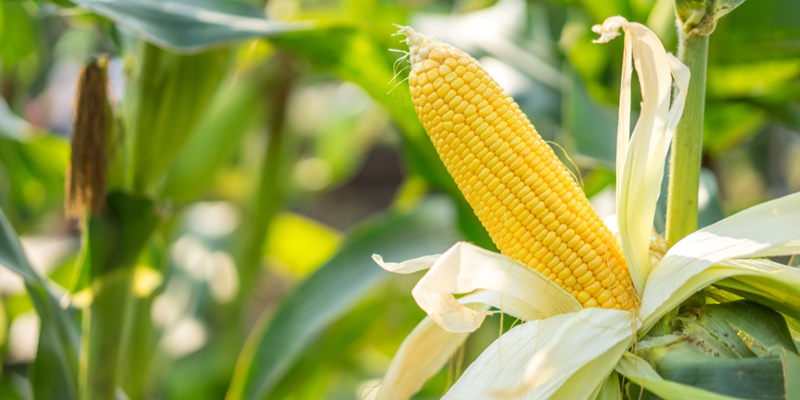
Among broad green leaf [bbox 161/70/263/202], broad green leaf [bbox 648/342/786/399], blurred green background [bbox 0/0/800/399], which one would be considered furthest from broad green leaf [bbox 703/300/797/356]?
broad green leaf [bbox 161/70/263/202]

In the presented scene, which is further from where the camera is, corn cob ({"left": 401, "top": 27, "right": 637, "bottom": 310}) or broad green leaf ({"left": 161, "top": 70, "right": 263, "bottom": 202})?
broad green leaf ({"left": 161, "top": 70, "right": 263, "bottom": 202})

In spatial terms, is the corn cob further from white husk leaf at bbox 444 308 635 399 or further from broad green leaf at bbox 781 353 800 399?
broad green leaf at bbox 781 353 800 399

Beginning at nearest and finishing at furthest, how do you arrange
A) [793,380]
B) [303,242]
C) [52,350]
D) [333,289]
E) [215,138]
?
[793,380], [52,350], [333,289], [215,138], [303,242]

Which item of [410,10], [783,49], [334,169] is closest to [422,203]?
[410,10]

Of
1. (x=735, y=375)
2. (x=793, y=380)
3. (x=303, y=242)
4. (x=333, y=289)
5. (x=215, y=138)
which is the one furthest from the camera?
(x=303, y=242)

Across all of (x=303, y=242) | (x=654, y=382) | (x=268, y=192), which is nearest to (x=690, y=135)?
(x=654, y=382)

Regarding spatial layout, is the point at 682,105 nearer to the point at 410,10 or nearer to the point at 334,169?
the point at 410,10

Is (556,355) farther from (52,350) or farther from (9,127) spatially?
(9,127)
